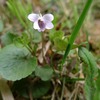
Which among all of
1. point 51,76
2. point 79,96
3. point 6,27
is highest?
point 6,27

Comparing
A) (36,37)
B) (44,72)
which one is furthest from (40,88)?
(36,37)

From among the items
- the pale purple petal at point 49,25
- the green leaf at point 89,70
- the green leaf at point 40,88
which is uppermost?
the pale purple petal at point 49,25

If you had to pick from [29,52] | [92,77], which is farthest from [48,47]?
[92,77]

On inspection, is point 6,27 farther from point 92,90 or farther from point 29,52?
point 92,90

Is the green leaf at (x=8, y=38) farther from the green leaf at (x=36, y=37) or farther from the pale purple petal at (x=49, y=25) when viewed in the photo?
the pale purple petal at (x=49, y=25)

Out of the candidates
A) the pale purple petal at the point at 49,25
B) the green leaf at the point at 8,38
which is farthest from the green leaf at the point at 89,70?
the green leaf at the point at 8,38

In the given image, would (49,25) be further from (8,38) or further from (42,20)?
(8,38)

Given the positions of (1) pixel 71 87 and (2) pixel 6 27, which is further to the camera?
(2) pixel 6 27

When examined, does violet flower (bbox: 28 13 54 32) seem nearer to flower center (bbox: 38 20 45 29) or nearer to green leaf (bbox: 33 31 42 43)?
flower center (bbox: 38 20 45 29)
